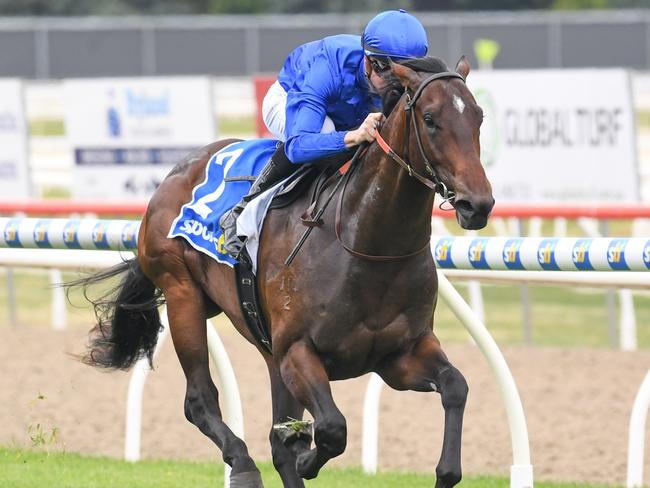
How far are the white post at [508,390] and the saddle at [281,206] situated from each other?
652 mm

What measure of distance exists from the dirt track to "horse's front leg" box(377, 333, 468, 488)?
2306 millimetres

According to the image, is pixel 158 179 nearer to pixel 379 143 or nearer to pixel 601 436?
pixel 601 436

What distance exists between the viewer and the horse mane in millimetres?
3861

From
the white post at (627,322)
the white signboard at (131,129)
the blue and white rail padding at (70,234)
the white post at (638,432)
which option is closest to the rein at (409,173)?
the white post at (638,432)

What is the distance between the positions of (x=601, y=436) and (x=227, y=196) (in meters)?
2.92

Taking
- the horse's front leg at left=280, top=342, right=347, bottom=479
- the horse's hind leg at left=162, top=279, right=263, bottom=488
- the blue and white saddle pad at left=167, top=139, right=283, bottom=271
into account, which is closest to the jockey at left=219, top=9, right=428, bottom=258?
the blue and white saddle pad at left=167, top=139, right=283, bottom=271

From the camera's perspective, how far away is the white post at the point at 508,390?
15.5 feet

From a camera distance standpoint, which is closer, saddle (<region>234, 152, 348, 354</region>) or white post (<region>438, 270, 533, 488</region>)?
saddle (<region>234, 152, 348, 354</region>)

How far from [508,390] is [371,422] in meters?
1.07

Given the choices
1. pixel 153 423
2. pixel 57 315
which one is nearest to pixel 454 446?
pixel 153 423

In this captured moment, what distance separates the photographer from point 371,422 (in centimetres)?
576

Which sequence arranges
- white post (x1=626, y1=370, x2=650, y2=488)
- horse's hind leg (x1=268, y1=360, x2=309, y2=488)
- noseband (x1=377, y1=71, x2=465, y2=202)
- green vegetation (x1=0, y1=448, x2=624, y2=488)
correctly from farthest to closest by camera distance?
green vegetation (x1=0, y1=448, x2=624, y2=488) < white post (x1=626, y1=370, x2=650, y2=488) < horse's hind leg (x1=268, y1=360, x2=309, y2=488) < noseband (x1=377, y1=71, x2=465, y2=202)

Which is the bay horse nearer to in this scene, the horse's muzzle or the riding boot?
the horse's muzzle

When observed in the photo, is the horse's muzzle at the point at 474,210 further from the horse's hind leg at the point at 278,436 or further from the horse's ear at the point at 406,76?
the horse's hind leg at the point at 278,436
